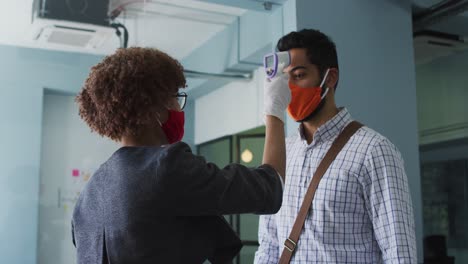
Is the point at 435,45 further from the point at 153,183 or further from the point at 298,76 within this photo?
the point at 153,183

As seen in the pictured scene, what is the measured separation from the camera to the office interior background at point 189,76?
7.79 ft

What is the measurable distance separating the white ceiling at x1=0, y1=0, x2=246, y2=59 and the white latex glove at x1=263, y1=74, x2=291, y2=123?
1311 mm

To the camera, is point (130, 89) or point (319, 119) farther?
point (319, 119)

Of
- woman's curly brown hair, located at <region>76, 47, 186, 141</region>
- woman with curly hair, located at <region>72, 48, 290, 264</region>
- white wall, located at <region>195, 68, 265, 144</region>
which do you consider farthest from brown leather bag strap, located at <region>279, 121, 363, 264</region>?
white wall, located at <region>195, 68, 265, 144</region>

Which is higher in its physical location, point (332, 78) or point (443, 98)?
point (443, 98)

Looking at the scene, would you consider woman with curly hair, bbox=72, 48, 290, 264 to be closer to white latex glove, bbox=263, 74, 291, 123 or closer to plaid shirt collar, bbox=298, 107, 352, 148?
white latex glove, bbox=263, 74, 291, 123

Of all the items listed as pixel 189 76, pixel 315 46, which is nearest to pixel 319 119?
pixel 315 46

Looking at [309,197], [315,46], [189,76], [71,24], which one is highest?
[71,24]

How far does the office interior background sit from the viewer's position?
2375 mm

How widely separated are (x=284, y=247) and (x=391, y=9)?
146 centimetres

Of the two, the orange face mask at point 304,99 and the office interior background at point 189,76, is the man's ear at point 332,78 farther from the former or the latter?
the office interior background at point 189,76

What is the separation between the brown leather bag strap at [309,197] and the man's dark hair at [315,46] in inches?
10.5

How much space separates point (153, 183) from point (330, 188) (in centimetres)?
81

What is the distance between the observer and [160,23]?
2670 mm
